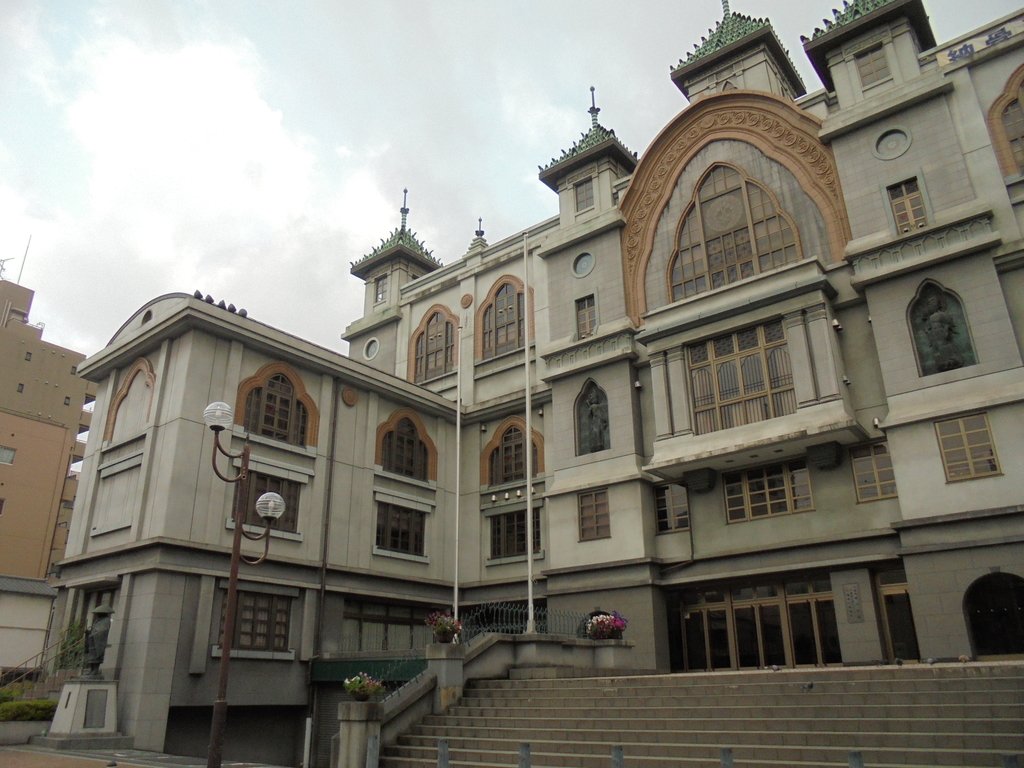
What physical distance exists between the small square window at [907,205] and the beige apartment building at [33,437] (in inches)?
1872

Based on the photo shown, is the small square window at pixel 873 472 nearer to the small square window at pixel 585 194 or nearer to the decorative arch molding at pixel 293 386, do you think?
the small square window at pixel 585 194

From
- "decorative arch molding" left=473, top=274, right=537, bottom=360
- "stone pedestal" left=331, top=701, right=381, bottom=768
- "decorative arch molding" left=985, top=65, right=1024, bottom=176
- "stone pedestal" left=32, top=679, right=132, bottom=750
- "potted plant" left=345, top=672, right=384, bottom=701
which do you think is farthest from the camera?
"decorative arch molding" left=473, top=274, right=537, bottom=360

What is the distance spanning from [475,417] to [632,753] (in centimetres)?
2260

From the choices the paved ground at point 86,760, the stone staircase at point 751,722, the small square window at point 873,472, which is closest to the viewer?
the stone staircase at point 751,722

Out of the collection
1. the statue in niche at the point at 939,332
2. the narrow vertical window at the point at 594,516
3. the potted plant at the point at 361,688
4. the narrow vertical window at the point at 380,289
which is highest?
the narrow vertical window at the point at 380,289

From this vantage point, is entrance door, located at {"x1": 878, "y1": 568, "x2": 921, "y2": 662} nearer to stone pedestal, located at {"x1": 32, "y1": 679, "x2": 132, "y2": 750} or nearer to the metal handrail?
stone pedestal, located at {"x1": 32, "y1": 679, "x2": 132, "y2": 750}

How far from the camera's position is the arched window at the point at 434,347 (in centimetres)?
3934

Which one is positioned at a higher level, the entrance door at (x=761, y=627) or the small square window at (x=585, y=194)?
the small square window at (x=585, y=194)

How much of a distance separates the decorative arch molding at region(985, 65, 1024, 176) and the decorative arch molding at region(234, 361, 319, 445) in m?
24.7

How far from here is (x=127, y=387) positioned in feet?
96.7

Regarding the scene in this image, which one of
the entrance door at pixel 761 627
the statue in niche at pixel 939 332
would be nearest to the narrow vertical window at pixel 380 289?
the entrance door at pixel 761 627

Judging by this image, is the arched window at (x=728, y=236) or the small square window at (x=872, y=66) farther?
the arched window at (x=728, y=236)

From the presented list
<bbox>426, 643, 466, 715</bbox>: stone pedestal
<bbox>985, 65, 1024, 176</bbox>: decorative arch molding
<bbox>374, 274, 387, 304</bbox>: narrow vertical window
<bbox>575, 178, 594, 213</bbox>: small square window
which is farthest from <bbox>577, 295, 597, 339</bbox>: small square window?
<bbox>426, 643, 466, 715</bbox>: stone pedestal

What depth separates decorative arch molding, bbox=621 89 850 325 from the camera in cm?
2708
